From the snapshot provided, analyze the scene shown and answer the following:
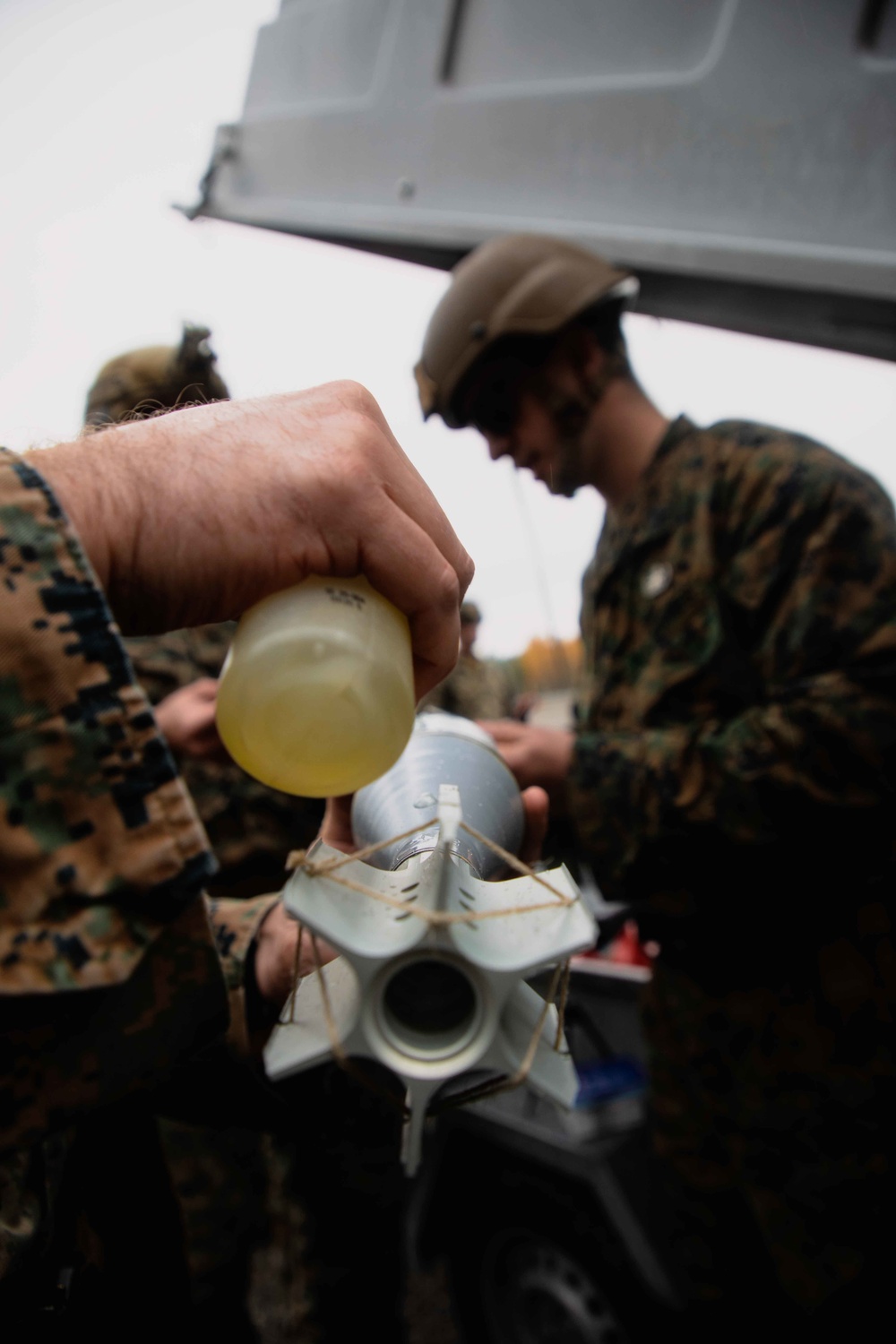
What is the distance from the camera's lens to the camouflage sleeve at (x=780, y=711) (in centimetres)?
140

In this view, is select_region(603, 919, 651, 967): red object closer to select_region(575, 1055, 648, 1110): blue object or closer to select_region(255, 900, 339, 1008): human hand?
select_region(575, 1055, 648, 1110): blue object

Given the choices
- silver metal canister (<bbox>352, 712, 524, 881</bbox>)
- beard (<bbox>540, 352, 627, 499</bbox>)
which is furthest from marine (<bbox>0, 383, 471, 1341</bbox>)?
beard (<bbox>540, 352, 627, 499</bbox>)

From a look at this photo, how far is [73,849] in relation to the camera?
0.49 meters

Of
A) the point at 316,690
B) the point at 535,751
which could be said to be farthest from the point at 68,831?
the point at 535,751

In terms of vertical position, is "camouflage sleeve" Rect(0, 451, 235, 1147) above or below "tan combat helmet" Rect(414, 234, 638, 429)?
below

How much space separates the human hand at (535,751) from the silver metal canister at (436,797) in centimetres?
48

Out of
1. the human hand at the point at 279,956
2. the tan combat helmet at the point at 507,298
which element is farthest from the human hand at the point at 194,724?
the tan combat helmet at the point at 507,298

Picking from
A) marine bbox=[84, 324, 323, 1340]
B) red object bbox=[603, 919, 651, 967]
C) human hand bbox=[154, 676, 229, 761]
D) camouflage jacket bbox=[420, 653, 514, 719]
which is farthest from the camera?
camouflage jacket bbox=[420, 653, 514, 719]

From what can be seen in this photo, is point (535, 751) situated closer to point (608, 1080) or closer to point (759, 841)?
point (759, 841)

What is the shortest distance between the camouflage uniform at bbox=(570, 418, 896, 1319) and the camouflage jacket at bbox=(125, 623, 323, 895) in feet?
3.58

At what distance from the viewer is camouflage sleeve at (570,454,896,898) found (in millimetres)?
1403

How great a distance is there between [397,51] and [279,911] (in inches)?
181

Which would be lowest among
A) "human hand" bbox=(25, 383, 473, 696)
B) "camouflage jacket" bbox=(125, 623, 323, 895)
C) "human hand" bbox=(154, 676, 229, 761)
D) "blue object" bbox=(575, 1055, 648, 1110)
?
"blue object" bbox=(575, 1055, 648, 1110)

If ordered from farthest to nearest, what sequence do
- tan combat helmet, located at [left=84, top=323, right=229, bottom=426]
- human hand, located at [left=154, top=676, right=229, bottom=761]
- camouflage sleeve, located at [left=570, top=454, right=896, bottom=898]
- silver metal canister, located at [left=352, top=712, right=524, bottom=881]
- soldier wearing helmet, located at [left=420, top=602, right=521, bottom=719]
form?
soldier wearing helmet, located at [left=420, top=602, right=521, bottom=719] → tan combat helmet, located at [left=84, top=323, right=229, bottom=426] → human hand, located at [left=154, top=676, right=229, bottom=761] → camouflage sleeve, located at [left=570, top=454, right=896, bottom=898] → silver metal canister, located at [left=352, top=712, right=524, bottom=881]
